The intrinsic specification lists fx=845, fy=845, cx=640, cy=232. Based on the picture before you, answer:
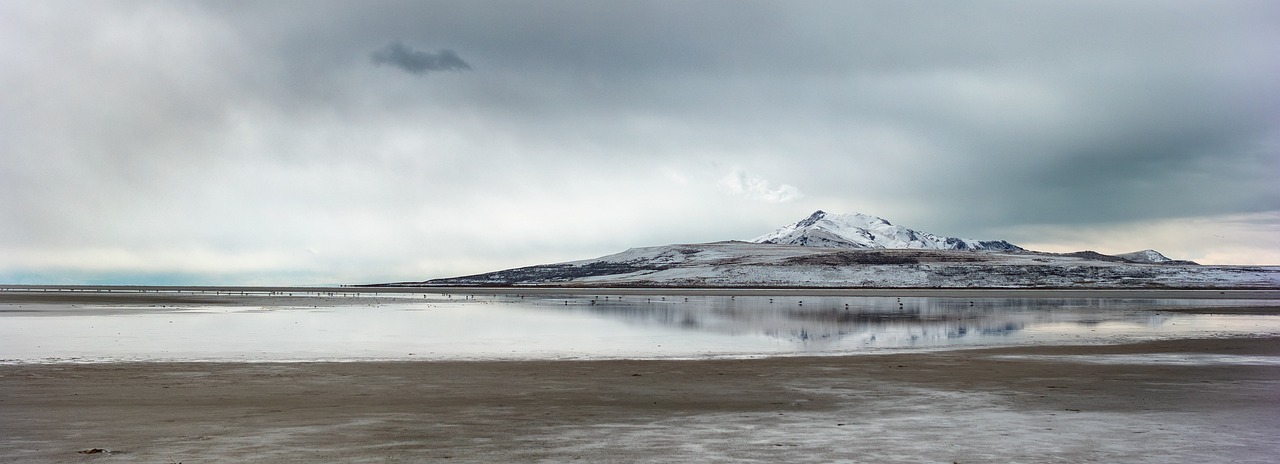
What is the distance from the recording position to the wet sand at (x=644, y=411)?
1037 centimetres

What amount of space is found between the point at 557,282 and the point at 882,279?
7448 cm

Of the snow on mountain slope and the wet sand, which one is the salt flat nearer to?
the wet sand

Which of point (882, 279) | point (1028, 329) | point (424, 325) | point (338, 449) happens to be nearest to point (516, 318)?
point (424, 325)

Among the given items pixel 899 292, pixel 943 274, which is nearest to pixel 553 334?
pixel 899 292

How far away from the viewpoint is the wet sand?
1037 centimetres

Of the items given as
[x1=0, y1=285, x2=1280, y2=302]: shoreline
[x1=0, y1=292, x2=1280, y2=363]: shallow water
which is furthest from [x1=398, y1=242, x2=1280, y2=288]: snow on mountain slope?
[x1=0, y1=292, x2=1280, y2=363]: shallow water

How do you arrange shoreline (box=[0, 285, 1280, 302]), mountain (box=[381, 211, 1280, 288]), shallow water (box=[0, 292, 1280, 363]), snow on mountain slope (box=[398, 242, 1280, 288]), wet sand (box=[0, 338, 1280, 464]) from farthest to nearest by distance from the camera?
snow on mountain slope (box=[398, 242, 1280, 288]) → mountain (box=[381, 211, 1280, 288]) → shoreline (box=[0, 285, 1280, 302]) → shallow water (box=[0, 292, 1280, 363]) → wet sand (box=[0, 338, 1280, 464])

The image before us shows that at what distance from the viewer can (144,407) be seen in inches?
546

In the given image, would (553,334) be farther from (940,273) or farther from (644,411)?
(940,273)

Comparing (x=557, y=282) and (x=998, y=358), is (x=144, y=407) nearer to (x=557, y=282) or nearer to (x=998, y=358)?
(x=998, y=358)

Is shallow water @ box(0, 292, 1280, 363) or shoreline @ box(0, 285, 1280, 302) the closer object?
shallow water @ box(0, 292, 1280, 363)

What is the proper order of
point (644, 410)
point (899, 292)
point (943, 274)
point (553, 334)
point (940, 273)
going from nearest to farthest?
point (644, 410)
point (553, 334)
point (899, 292)
point (943, 274)
point (940, 273)

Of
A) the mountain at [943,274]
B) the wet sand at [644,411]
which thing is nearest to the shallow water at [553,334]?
the wet sand at [644,411]

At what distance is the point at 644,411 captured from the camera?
45.2 feet
